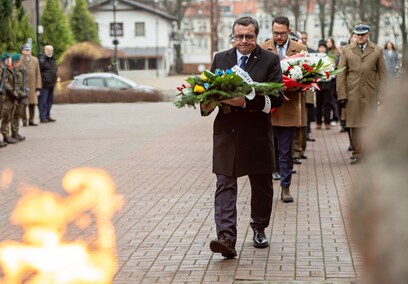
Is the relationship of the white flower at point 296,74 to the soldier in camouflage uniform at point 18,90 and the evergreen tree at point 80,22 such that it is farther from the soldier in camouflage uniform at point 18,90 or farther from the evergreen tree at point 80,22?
the evergreen tree at point 80,22

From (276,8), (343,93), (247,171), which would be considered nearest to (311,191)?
(343,93)

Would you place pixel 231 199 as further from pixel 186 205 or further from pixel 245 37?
pixel 186 205

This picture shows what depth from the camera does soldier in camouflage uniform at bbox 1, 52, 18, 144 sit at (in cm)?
1805

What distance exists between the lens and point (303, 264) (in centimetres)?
667

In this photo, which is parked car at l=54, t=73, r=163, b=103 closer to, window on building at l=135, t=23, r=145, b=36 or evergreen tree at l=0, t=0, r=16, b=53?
evergreen tree at l=0, t=0, r=16, b=53

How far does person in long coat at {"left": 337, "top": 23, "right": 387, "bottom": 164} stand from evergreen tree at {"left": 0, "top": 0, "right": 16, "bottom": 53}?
15.8 metres

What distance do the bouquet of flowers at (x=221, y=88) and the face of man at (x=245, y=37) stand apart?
0.28 metres

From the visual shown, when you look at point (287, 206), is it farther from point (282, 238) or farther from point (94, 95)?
point (94, 95)

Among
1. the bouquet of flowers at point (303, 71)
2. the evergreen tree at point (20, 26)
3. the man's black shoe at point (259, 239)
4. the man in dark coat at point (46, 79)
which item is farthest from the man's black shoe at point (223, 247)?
the evergreen tree at point (20, 26)

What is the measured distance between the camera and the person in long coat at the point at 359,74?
1316 centimetres

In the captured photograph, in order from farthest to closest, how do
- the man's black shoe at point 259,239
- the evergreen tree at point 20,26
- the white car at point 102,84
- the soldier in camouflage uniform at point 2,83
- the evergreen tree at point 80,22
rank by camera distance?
the evergreen tree at point 80,22 → the white car at point 102,84 → the evergreen tree at point 20,26 → the soldier in camouflage uniform at point 2,83 → the man's black shoe at point 259,239

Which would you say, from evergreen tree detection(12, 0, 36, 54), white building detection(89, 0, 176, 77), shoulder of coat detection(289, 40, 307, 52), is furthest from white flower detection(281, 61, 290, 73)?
white building detection(89, 0, 176, 77)

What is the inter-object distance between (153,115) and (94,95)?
929 cm

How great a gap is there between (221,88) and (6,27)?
871 inches
